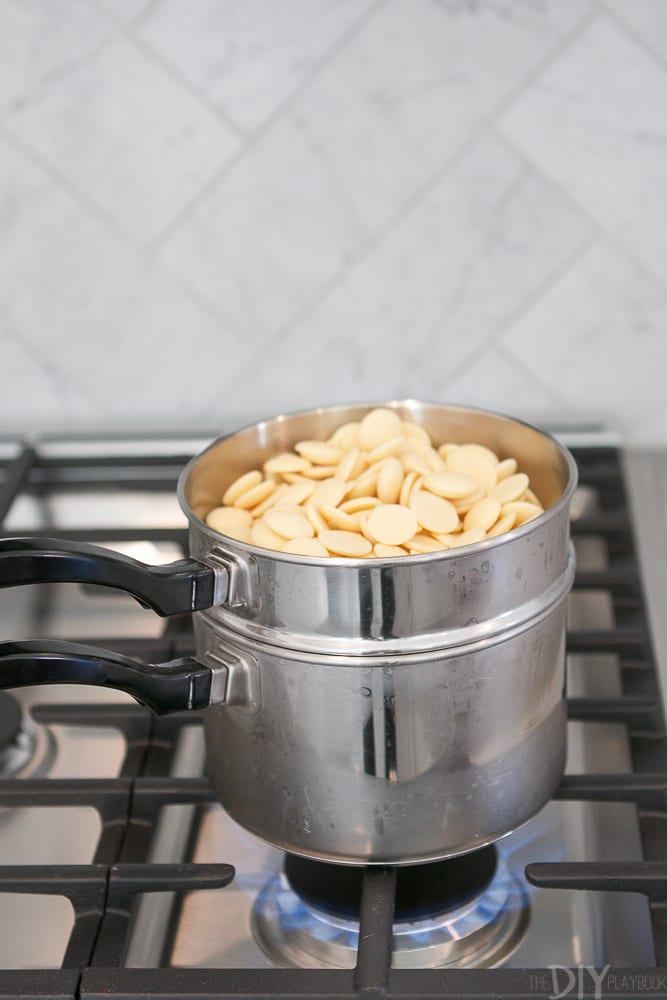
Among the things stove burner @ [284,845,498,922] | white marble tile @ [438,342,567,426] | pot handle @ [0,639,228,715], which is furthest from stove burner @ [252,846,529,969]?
white marble tile @ [438,342,567,426]

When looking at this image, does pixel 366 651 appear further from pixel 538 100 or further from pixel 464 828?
pixel 538 100

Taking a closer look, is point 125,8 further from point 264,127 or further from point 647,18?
point 647,18

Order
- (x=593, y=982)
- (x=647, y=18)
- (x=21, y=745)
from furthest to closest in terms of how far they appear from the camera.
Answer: (x=647, y=18) < (x=21, y=745) < (x=593, y=982)

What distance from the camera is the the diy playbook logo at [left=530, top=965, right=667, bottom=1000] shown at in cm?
47

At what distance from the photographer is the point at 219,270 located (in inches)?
38.5

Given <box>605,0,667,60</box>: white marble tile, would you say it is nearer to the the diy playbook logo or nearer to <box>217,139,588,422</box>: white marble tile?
<box>217,139,588,422</box>: white marble tile

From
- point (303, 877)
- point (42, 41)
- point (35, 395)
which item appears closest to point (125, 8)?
point (42, 41)

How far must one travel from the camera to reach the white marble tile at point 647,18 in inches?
34.9

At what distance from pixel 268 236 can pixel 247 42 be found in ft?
0.52

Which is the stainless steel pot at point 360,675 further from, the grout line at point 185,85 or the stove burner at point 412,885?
the grout line at point 185,85

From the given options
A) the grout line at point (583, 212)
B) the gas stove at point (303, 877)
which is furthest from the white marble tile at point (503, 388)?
the gas stove at point (303, 877)

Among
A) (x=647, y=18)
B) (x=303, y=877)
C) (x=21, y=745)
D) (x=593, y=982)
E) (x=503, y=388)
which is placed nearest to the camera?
(x=593, y=982)

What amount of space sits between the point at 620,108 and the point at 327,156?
25 cm

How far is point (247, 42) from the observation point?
913 mm
